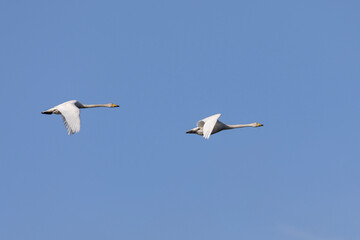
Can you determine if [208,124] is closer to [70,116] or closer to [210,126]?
[210,126]

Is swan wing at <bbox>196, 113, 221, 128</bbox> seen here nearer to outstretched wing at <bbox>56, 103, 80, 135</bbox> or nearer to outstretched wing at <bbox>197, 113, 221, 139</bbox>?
outstretched wing at <bbox>197, 113, 221, 139</bbox>

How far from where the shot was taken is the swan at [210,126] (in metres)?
61.2

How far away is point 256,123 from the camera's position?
7062cm

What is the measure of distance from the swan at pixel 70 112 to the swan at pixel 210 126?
8321 millimetres

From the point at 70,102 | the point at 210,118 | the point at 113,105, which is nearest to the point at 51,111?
the point at 70,102

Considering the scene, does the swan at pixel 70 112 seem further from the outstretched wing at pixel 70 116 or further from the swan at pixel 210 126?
the swan at pixel 210 126

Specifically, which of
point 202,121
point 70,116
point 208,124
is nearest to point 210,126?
point 208,124

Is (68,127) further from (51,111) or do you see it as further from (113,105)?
(113,105)

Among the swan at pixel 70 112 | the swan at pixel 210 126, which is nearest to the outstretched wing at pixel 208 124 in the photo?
the swan at pixel 210 126

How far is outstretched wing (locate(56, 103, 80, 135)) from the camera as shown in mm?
59594

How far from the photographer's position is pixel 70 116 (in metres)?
61.2

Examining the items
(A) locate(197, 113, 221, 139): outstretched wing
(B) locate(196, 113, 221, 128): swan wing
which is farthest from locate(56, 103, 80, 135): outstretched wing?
(B) locate(196, 113, 221, 128): swan wing

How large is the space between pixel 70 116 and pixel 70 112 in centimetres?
86

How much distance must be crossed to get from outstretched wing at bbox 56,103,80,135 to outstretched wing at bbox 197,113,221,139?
27.3ft
